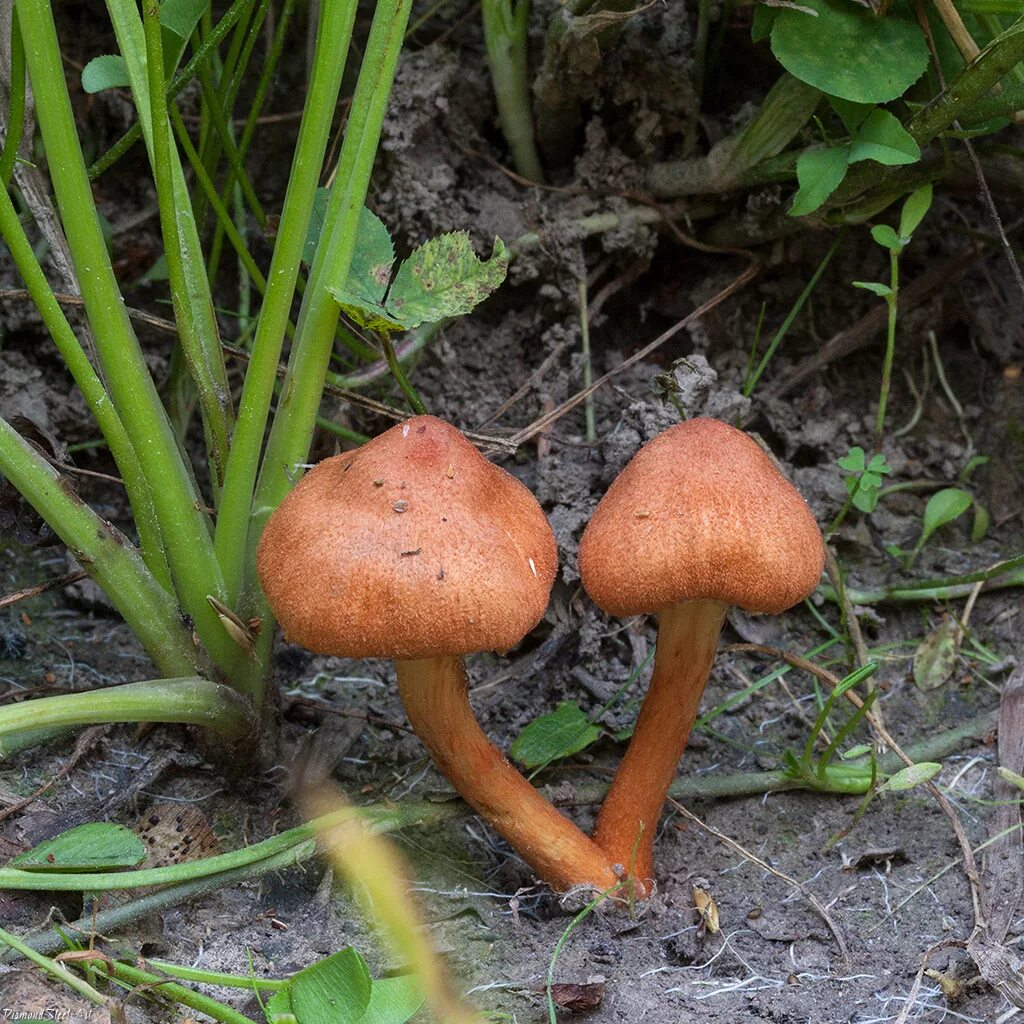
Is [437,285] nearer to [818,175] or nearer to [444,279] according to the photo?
[444,279]

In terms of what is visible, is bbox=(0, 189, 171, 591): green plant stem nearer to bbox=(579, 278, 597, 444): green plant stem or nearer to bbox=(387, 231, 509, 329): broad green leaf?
bbox=(387, 231, 509, 329): broad green leaf

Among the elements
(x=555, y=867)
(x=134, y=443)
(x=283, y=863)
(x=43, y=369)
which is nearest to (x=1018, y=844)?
(x=555, y=867)

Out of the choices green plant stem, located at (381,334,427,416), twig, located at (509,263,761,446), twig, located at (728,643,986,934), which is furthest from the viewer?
twig, located at (509,263,761,446)

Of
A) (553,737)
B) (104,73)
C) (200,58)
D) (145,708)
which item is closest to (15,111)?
(104,73)

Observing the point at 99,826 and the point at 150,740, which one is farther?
the point at 150,740

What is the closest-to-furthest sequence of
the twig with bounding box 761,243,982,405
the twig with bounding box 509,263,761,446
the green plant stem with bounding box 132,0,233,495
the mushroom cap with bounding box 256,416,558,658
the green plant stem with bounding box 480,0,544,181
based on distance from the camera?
the mushroom cap with bounding box 256,416,558,658 → the green plant stem with bounding box 132,0,233,495 → the twig with bounding box 509,263,761,446 → the green plant stem with bounding box 480,0,544,181 → the twig with bounding box 761,243,982,405

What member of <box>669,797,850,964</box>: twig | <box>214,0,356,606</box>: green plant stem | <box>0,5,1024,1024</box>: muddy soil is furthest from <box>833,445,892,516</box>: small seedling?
<box>214,0,356,606</box>: green plant stem

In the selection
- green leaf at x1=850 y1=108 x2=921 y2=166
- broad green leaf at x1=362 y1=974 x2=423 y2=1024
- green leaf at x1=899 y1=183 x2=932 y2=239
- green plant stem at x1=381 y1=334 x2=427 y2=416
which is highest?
green leaf at x1=850 y1=108 x2=921 y2=166

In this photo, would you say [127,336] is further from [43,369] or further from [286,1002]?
[286,1002]
